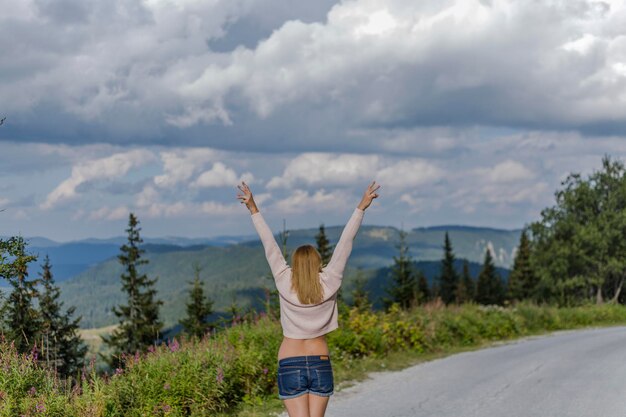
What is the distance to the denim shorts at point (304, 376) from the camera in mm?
5160

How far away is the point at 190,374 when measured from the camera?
30.5ft

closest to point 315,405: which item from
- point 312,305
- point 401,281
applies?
point 312,305

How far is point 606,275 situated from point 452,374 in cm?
4980

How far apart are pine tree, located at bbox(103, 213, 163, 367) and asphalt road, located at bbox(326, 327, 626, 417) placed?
4221 centimetres

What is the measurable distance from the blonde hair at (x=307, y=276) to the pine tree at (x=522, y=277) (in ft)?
265

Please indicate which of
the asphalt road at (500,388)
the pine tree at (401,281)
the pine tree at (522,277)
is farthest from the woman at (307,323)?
the pine tree at (522,277)

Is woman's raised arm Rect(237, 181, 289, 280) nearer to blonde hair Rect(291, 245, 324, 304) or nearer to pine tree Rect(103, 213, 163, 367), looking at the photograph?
blonde hair Rect(291, 245, 324, 304)

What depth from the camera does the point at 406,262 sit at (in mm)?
43812

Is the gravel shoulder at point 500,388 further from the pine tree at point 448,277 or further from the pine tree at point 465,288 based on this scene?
the pine tree at point 448,277

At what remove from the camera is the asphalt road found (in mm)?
10078

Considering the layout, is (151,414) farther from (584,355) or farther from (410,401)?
(584,355)

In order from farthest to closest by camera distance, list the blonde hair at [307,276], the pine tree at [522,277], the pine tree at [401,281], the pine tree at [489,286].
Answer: the pine tree at [489,286] → the pine tree at [522,277] → the pine tree at [401,281] → the blonde hair at [307,276]

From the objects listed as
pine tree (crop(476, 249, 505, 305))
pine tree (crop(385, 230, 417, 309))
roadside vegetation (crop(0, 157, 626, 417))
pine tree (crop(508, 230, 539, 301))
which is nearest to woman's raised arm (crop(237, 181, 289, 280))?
roadside vegetation (crop(0, 157, 626, 417))

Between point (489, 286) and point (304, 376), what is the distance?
10048cm
